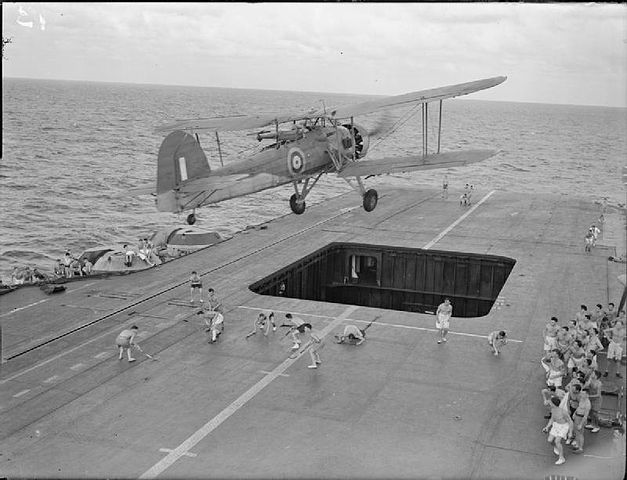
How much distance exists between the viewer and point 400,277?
4066 centimetres

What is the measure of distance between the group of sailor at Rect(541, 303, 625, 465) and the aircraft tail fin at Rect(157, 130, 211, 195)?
1319cm

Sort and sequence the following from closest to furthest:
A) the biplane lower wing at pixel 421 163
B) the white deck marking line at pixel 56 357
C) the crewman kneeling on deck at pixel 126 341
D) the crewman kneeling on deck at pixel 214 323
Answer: the white deck marking line at pixel 56 357
the crewman kneeling on deck at pixel 126 341
the crewman kneeling on deck at pixel 214 323
the biplane lower wing at pixel 421 163

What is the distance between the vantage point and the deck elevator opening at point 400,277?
127ft

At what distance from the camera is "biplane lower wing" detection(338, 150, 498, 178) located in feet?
99.6

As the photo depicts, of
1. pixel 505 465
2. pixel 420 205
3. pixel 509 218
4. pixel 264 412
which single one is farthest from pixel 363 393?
pixel 420 205

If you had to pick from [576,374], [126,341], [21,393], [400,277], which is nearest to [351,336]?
[126,341]

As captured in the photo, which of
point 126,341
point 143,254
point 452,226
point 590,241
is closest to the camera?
point 126,341

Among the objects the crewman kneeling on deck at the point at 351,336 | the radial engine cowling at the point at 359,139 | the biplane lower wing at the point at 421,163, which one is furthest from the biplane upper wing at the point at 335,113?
the crewman kneeling on deck at the point at 351,336

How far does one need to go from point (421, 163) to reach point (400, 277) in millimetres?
11255

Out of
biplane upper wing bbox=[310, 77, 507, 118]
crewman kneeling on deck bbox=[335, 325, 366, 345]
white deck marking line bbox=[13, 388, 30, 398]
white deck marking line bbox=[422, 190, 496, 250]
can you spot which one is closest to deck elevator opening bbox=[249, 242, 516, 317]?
white deck marking line bbox=[422, 190, 496, 250]

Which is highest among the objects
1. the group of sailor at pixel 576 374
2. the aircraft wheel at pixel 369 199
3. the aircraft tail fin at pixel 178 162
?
the aircraft tail fin at pixel 178 162

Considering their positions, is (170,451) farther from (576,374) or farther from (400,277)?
(400,277)

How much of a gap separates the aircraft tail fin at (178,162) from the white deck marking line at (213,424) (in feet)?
23.7

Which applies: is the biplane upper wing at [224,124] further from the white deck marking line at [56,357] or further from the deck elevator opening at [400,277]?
the deck elevator opening at [400,277]
